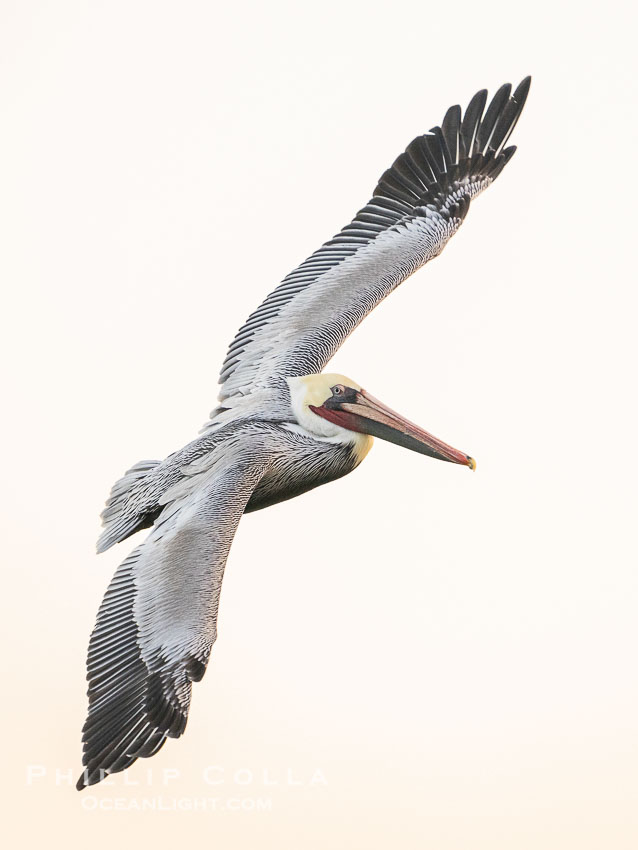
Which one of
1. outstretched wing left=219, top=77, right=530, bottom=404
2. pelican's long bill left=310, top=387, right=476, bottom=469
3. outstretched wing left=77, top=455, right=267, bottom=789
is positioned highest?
outstretched wing left=219, top=77, right=530, bottom=404

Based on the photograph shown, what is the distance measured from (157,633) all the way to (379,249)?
5.48 metres

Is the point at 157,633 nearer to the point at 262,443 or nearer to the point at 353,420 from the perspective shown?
the point at 262,443

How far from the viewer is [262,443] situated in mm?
13711

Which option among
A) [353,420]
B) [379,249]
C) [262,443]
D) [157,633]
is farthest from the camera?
[379,249]

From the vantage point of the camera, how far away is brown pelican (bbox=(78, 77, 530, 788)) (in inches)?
494

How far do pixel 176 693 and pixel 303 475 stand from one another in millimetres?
2549

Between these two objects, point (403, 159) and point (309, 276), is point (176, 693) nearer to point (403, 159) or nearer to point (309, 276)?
point (309, 276)

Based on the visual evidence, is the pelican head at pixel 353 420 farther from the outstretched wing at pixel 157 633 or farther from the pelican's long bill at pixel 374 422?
the outstretched wing at pixel 157 633

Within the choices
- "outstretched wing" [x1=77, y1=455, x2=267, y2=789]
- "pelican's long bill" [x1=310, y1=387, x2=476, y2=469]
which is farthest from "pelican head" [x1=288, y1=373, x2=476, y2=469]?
"outstretched wing" [x1=77, y1=455, x2=267, y2=789]

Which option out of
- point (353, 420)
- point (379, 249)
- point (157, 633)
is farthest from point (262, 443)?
point (379, 249)

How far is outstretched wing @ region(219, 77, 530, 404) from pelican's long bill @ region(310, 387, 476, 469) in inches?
34.7

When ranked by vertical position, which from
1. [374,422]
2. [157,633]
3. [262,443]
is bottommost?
[157,633]

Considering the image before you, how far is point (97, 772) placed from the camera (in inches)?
484

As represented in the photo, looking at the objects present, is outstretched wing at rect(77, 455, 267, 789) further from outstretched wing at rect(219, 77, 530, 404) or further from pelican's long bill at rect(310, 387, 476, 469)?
outstretched wing at rect(219, 77, 530, 404)
